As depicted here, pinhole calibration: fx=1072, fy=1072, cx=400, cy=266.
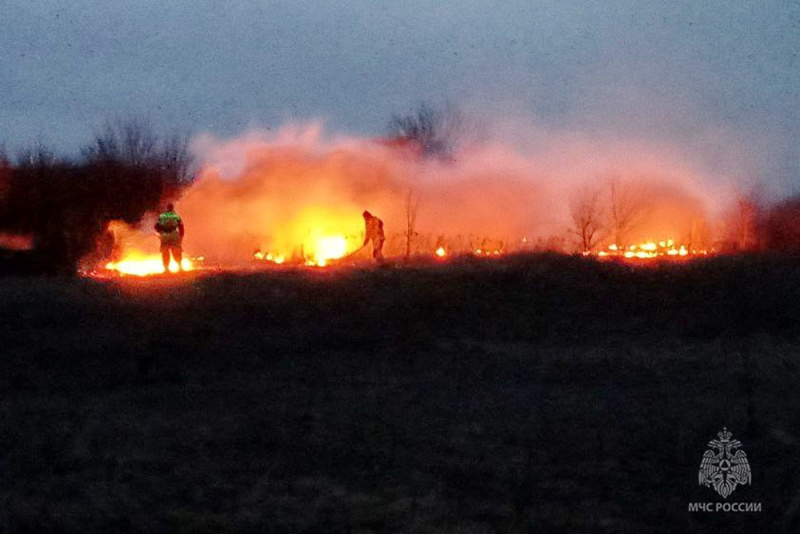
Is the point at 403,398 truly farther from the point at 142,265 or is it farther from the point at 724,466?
the point at 142,265

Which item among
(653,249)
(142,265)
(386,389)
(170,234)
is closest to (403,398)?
(386,389)

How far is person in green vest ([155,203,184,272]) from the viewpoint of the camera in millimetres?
24036

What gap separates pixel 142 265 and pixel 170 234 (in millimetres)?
4143

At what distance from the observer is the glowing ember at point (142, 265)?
85.1ft

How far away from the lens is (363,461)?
11.3 meters

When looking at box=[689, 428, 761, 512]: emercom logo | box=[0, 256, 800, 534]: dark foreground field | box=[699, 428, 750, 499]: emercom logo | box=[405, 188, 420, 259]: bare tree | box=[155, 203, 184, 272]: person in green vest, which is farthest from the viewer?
box=[405, 188, 420, 259]: bare tree

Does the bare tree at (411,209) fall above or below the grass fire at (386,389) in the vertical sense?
above

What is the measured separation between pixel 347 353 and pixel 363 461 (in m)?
6.15

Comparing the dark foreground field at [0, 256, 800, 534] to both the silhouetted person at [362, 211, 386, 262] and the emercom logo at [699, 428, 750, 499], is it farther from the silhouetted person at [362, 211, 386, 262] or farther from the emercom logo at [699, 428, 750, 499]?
the silhouetted person at [362, 211, 386, 262]

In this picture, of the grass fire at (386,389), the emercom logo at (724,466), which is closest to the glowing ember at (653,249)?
the grass fire at (386,389)

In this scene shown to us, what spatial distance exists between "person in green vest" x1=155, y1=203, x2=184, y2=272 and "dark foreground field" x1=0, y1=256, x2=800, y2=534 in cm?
263

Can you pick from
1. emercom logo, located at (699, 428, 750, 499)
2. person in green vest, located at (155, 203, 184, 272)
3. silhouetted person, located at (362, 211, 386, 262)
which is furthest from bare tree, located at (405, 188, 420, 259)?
emercom logo, located at (699, 428, 750, 499)

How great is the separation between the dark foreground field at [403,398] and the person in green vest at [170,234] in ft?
8.63

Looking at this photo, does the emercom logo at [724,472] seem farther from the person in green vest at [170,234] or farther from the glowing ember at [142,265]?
the glowing ember at [142,265]
